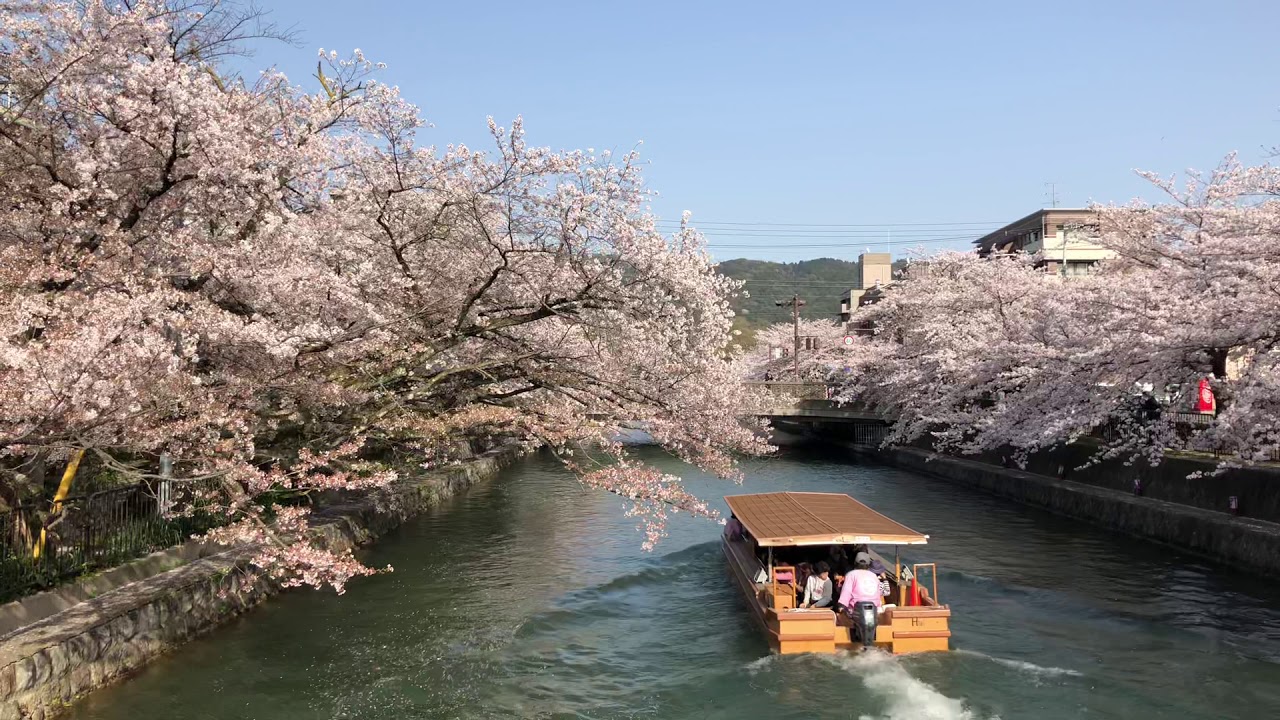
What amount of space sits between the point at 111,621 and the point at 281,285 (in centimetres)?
550

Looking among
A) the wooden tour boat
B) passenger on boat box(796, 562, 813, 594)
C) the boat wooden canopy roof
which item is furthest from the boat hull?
passenger on boat box(796, 562, 813, 594)

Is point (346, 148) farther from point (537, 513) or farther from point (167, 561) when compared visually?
point (537, 513)

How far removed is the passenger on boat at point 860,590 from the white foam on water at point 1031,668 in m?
1.70

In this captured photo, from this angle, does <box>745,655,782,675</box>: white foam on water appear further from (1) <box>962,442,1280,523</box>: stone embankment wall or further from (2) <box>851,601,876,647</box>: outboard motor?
(1) <box>962,442,1280,523</box>: stone embankment wall

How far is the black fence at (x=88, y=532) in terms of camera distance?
41.9ft

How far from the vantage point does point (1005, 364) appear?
3172cm

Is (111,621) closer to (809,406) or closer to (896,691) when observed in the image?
(896,691)

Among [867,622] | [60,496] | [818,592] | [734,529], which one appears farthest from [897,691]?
[60,496]

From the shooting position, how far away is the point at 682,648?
16.0 metres

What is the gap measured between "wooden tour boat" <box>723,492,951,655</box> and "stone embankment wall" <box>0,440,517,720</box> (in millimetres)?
8807

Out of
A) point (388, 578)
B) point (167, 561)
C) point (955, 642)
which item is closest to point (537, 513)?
point (388, 578)

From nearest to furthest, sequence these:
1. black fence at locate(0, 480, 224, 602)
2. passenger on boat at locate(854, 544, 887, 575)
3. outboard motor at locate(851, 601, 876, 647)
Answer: black fence at locate(0, 480, 224, 602) → outboard motor at locate(851, 601, 876, 647) → passenger on boat at locate(854, 544, 887, 575)

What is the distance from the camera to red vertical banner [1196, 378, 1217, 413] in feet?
71.4

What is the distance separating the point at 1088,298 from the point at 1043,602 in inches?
459
